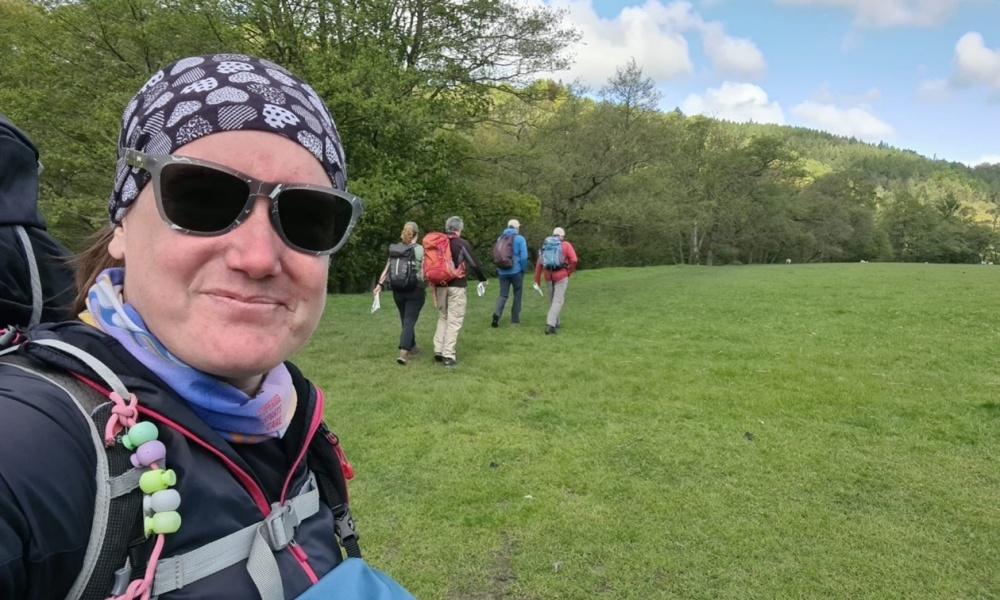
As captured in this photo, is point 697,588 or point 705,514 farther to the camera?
point 705,514

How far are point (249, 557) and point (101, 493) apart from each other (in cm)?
28

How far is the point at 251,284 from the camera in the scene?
3.50ft

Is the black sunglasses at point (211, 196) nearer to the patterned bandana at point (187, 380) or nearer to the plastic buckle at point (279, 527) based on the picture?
the patterned bandana at point (187, 380)

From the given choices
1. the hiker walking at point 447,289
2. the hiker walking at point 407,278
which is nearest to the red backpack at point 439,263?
the hiker walking at point 447,289

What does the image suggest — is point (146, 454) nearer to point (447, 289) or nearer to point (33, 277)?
point (33, 277)

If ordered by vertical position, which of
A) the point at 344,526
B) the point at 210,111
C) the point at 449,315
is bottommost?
the point at 449,315

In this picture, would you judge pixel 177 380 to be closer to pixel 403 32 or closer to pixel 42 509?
pixel 42 509

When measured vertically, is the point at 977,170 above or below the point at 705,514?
above

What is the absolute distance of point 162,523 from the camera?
89 centimetres

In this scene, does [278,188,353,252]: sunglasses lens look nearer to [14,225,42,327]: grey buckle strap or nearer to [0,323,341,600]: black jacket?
[0,323,341,600]: black jacket

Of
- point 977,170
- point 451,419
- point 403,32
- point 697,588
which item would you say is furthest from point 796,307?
point 977,170

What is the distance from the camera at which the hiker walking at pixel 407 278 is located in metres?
7.89

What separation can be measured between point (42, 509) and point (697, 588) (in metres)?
3.37

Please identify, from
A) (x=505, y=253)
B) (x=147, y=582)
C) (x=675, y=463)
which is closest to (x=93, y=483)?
(x=147, y=582)
